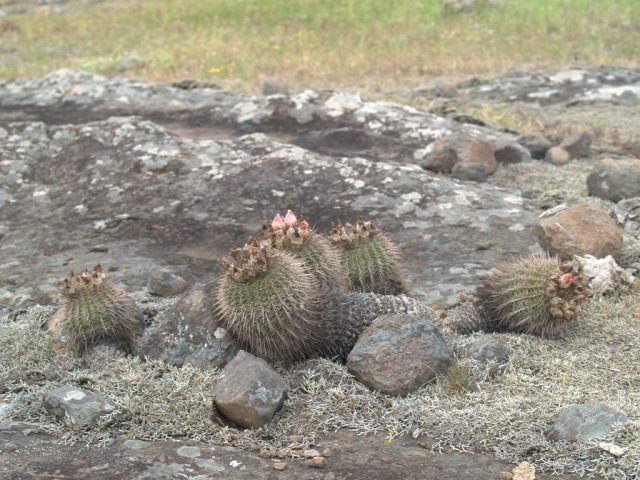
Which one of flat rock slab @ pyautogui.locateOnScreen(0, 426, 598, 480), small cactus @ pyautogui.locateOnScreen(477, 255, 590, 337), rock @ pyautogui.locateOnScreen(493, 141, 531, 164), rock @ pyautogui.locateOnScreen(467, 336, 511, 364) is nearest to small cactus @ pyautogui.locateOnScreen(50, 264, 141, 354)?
flat rock slab @ pyautogui.locateOnScreen(0, 426, 598, 480)

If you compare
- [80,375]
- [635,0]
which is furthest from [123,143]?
[635,0]

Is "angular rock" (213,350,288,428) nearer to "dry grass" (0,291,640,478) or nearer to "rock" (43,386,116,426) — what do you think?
"dry grass" (0,291,640,478)

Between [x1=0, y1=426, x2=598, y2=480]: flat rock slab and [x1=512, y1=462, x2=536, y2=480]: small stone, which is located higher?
[x1=512, y1=462, x2=536, y2=480]: small stone

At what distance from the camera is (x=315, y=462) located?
3141 mm

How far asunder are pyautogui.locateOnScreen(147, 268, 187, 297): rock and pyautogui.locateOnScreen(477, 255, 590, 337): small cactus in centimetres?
208

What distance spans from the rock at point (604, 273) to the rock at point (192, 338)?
8.25 ft

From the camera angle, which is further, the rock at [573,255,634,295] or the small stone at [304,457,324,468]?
the rock at [573,255,634,295]

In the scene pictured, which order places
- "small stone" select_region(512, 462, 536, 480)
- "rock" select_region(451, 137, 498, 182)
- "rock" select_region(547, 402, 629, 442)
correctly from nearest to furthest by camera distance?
1. "small stone" select_region(512, 462, 536, 480)
2. "rock" select_region(547, 402, 629, 442)
3. "rock" select_region(451, 137, 498, 182)

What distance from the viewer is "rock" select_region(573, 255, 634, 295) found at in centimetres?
504

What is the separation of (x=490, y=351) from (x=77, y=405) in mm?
2095

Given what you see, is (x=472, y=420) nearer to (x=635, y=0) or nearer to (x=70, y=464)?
(x=70, y=464)

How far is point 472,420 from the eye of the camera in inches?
133

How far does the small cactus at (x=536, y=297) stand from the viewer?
4.26m

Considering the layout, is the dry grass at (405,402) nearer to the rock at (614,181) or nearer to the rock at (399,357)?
the rock at (399,357)
